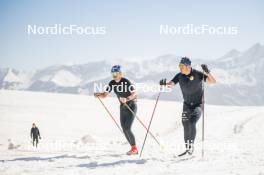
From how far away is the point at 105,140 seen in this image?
3259 cm

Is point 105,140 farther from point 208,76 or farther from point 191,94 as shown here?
point 208,76


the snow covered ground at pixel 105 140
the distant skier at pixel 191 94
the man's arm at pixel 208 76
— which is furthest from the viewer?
the distant skier at pixel 191 94

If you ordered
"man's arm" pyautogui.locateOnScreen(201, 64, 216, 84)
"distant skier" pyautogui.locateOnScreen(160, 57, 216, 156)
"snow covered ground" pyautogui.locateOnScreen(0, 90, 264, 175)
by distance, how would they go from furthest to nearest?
"distant skier" pyautogui.locateOnScreen(160, 57, 216, 156)
"man's arm" pyautogui.locateOnScreen(201, 64, 216, 84)
"snow covered ground" pyautogui.locateOnScreen(0, 90, 264, 175)

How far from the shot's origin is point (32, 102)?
2980 inches

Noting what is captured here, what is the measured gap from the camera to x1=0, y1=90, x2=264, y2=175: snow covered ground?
752 centimetres

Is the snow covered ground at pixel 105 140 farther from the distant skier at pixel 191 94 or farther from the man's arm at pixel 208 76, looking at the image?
the man's arm at pixel 208 76

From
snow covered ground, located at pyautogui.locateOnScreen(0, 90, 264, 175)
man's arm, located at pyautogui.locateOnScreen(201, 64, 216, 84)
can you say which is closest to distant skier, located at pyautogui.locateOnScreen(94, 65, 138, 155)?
snow covered ground, located at pyautogui.locateOnScreen(0, 90, 264, 175)

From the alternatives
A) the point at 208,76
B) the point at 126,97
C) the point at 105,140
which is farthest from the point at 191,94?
the point at 105,140

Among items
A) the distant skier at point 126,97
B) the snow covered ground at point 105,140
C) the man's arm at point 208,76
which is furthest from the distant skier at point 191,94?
the distant skier at point 126,97

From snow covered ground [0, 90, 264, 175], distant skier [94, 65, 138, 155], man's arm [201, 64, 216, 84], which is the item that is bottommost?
snow covered ground [0, 90, 264, 175]

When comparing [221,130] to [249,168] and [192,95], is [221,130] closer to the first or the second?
[192,95]

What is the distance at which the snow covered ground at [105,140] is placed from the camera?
752 centimetres

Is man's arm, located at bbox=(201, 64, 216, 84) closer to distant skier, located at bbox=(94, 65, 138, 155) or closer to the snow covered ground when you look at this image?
the snow covered ground

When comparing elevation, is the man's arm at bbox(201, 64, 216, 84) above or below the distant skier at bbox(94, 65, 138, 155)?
above
